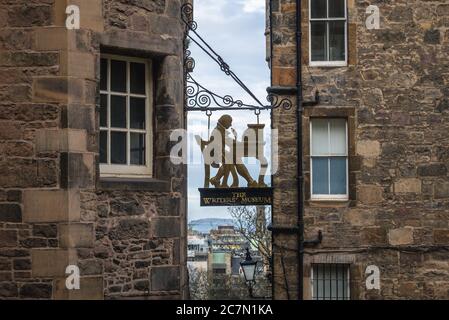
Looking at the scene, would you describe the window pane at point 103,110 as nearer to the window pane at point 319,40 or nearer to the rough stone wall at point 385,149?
the rough stone wall at point 385,149

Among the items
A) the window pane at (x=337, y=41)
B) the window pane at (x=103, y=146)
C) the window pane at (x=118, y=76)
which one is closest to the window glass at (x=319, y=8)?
the window pane at (x=337, y=41)

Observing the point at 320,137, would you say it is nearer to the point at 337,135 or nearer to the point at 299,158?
the point at 337,135

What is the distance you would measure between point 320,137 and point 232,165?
81.3 inches

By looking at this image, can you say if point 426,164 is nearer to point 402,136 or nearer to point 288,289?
point 402,136

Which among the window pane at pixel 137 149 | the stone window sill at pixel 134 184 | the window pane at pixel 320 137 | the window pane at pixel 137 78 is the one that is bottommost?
the stone window sill at pixel 134 184

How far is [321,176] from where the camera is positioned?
49.1ft

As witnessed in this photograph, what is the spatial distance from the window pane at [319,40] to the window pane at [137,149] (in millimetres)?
4731

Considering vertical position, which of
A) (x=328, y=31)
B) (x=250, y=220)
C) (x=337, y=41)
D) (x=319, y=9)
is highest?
(x=319, y=9)

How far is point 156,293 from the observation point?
36.7ft

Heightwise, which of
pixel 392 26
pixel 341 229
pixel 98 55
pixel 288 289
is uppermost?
pixel 392 26

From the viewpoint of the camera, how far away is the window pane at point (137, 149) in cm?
1148

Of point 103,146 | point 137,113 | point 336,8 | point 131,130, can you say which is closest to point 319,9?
point 336,8
